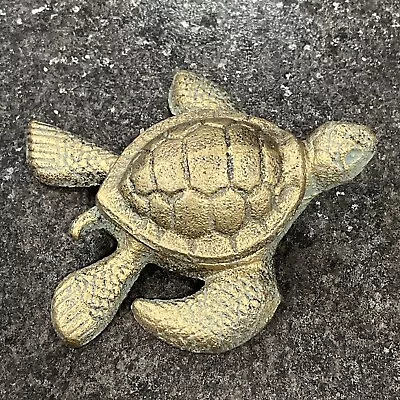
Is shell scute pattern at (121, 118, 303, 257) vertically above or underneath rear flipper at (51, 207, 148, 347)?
above

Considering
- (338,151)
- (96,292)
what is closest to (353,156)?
(338,151)

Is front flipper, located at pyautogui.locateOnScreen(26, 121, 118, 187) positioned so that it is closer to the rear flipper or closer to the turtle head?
the rear flipper

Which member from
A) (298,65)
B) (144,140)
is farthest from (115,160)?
(298,65)

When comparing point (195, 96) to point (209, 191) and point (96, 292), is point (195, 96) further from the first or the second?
point (96, 292)

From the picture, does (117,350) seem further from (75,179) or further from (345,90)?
(345,90)

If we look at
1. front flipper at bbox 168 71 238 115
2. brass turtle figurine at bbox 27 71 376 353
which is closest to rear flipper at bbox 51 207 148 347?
brass turtle figurine at bbox 27 71 376 353

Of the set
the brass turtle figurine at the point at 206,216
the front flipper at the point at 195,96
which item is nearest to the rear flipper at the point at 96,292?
the brass turtle figurine at the point at 206,216
